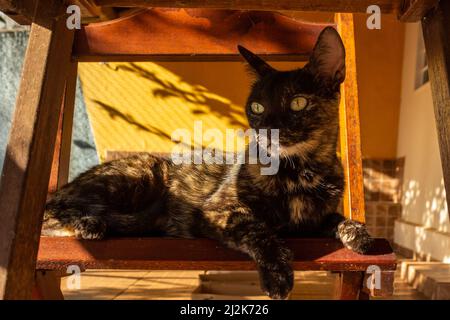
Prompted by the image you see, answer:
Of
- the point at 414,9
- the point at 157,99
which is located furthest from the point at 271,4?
the point at 157,99

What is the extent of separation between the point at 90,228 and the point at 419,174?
545 centimetres

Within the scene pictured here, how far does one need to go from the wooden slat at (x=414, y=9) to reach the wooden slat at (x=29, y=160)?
121 centimetres

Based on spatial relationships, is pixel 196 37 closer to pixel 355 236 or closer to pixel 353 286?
pixel 355 236

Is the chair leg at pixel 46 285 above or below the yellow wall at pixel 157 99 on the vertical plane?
below

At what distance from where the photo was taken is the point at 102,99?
6.39m

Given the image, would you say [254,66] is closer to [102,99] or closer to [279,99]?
[279,99]

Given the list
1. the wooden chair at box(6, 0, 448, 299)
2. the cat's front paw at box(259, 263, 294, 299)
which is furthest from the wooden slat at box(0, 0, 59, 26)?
the cat's front paw at box(259, 263, 294, 299)

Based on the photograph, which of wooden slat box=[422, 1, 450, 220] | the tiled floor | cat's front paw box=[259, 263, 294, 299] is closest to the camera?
wooden slat box=[422, 1, 450, 220]

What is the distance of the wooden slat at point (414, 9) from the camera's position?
1.70 meters

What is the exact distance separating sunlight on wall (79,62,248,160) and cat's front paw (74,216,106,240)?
4.38 metres

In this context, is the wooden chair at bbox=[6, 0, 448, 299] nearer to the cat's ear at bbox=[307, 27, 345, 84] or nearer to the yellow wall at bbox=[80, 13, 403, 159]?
the cat's ear at bbox=[307, 27, 345, 84]

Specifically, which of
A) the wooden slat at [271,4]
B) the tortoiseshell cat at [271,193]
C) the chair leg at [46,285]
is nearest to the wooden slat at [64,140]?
the tortoiseshell cat at [271,193]

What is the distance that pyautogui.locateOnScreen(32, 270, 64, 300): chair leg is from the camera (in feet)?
6.77

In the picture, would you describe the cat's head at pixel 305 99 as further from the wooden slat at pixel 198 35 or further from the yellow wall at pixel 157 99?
the yellow wall at pixel 157 99
